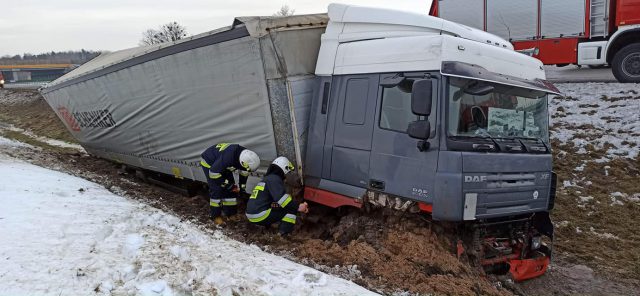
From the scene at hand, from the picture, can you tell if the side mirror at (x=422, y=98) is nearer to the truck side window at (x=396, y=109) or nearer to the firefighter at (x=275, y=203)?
the truck side window at (x=396, y=109)

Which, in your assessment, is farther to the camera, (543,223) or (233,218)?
(233,218)

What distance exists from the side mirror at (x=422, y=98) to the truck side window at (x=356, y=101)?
0.84 metres

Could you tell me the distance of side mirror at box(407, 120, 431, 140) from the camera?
4336 mm

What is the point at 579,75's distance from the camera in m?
14.4

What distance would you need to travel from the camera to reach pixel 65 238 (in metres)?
4.46

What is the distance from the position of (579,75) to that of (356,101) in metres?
11.9

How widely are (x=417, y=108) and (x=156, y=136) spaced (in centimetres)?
535

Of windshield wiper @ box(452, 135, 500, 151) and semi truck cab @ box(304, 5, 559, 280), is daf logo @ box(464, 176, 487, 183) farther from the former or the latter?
windshield wiper @ box(452, 135, 500, 151)

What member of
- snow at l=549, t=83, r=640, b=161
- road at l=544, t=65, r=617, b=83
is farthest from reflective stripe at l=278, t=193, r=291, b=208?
road at l=544, t=65, r=617, b=83

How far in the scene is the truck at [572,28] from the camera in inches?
444

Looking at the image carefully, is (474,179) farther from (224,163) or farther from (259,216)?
(224,163)

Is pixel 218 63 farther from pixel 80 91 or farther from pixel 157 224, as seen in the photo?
pixel 80 91

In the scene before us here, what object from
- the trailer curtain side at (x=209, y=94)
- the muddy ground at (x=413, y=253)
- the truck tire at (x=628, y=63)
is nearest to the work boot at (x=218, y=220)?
the muddy ground at (x=413, y=253)

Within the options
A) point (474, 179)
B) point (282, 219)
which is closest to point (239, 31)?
point (282, 219)
